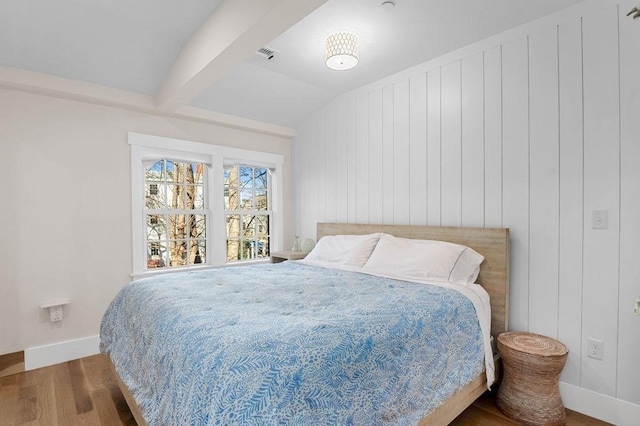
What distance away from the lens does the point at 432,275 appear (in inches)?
94.1

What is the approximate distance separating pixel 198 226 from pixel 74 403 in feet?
6.70

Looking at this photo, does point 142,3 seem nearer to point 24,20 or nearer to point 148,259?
point 24,20

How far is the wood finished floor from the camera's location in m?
2.01

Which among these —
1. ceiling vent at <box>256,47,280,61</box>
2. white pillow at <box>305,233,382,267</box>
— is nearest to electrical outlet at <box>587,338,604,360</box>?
white pillow at <box>305,233,382,267</box>

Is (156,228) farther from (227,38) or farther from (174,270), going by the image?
(227,38)

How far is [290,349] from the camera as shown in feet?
3.92

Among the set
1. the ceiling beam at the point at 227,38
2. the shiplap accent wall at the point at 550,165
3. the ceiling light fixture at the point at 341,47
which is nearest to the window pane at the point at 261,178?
the ceiling beam at the point at 227,38

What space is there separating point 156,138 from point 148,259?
1306 mm

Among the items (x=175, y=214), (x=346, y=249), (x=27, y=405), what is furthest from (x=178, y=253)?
(x=346, y=249)

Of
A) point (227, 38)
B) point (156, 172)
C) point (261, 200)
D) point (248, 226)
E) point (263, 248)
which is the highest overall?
point (227, 38)

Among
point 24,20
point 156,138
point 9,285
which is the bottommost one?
point 9,285

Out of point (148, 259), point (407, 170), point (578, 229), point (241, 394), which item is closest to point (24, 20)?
point (148, 259)

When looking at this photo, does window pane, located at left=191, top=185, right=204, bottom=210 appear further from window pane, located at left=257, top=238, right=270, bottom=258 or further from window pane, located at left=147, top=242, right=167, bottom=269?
window pane, located at left=257, top=238, right=270, bottom=258

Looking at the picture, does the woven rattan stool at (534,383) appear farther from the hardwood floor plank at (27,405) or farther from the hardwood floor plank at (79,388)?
the hardwood floor plank at (27,405)
